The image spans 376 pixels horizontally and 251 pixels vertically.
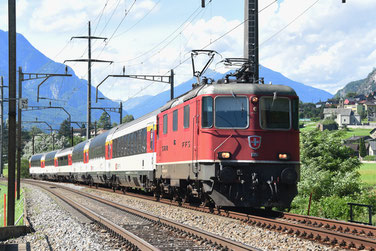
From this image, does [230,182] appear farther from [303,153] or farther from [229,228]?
[303,153]

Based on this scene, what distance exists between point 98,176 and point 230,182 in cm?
2259

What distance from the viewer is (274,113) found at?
1436 cm

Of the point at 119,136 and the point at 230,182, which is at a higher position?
the point at 119,136

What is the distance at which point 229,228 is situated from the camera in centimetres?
1200

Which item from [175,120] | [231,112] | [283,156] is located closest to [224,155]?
[231,112]

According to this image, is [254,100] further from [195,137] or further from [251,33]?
[251,33]

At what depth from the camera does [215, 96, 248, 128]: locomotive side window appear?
1410 centimetres

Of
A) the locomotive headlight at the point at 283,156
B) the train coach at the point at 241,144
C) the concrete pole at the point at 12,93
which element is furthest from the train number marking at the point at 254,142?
the concrete pole at the point at 12,93

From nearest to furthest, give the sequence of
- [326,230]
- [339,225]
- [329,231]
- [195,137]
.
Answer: [329,231], [326,230], [339,225], [195,137]

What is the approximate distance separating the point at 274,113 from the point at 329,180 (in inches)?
468

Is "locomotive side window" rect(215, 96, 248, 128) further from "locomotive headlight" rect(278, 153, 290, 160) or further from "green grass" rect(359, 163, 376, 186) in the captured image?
"green grass" rect(359, 163, 376, 186)

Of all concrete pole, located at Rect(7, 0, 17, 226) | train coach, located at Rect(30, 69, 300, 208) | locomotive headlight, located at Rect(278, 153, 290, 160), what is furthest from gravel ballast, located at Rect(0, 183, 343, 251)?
locomotive headlight, located at Rect(278, 153, 290, 160)

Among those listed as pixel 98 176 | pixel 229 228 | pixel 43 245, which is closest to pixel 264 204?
pixel 229 228

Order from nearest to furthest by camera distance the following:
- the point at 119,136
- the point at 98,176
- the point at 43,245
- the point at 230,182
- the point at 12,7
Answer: the point at 43,245
the point at 230,182
the point at 12,7
the point at 119,136
the point at 98,176
